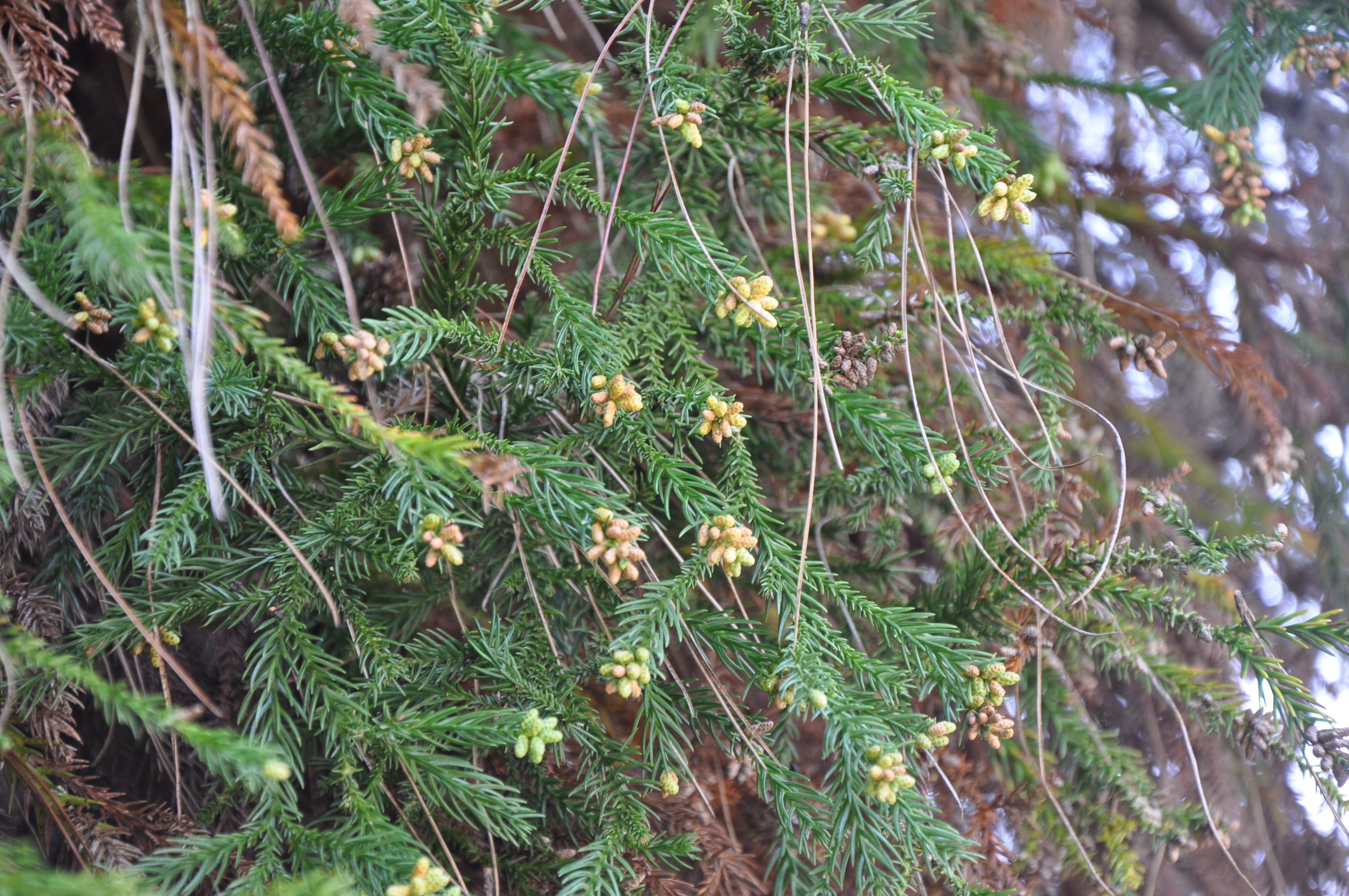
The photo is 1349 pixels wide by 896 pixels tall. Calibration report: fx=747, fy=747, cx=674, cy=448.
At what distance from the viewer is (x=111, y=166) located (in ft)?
2.17

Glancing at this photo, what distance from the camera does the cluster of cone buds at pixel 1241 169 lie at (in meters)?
0.96

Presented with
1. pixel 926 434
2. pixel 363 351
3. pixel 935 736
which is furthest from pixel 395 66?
pixel 935 736

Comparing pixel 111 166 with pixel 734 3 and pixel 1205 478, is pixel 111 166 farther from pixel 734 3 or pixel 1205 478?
pixel 1205 478

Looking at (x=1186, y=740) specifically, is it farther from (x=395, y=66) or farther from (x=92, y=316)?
(x=92, y=316)

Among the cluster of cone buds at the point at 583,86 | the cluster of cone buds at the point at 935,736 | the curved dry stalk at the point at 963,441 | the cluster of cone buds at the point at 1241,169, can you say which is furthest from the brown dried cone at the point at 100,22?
the cluster of cone buds at the point at 1241,169

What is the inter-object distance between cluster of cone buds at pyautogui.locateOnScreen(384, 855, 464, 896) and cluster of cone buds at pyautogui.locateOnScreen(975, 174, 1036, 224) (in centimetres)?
65

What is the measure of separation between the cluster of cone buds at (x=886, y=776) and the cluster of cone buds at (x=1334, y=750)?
1.27ft

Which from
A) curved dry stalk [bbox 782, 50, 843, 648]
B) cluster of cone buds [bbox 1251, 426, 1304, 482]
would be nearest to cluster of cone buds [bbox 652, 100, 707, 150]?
curved dry stalk [bbox 782, 50, 843, 648]

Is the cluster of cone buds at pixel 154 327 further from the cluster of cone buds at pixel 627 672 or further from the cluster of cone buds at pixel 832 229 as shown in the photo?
the cluster of cone buds at pixel 832 229

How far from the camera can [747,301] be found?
2.08ft

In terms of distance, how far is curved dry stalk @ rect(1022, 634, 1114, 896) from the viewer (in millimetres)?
727

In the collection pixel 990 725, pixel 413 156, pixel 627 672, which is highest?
pixel 413 156

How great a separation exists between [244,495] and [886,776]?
540 millimetres

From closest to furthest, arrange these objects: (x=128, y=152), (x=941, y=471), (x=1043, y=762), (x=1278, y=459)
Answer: (x=128, y=152)
(x=941, y=471)
(x=1043, y=762)
(x=1278, y=459)
